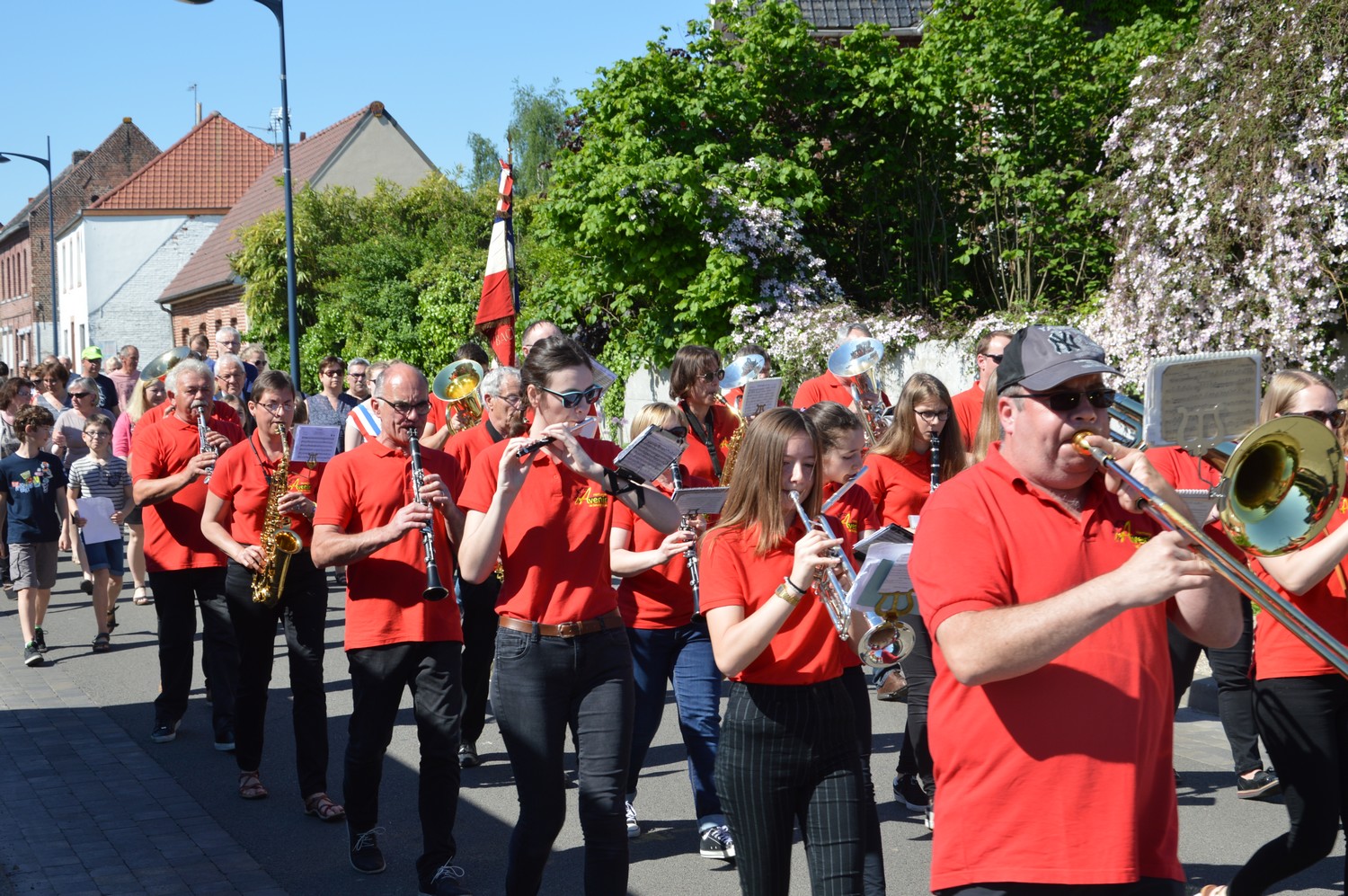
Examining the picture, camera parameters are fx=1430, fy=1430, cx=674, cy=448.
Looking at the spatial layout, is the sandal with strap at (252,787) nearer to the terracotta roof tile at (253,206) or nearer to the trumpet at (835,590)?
the trumpet at (835,590)

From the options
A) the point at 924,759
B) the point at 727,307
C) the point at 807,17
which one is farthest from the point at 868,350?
the point at 807,17

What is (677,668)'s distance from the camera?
5930 mm

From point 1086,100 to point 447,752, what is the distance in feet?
49.4

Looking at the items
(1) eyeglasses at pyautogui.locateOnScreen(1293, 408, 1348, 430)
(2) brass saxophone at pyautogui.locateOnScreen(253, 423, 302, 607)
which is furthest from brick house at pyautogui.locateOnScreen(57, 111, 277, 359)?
(1) eyeglasses at pyautogui.locateOnScreen(1293, 408, 1348, 430)

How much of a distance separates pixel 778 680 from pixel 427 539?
1.94 m

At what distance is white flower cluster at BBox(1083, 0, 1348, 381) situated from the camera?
37.8 feet

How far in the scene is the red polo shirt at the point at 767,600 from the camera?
3875mm

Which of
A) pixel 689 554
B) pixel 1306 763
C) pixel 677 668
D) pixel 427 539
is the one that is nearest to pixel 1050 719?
pixel 1306 763

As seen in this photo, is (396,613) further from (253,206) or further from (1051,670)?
(253,206)

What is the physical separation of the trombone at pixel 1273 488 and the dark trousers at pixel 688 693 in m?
3.35

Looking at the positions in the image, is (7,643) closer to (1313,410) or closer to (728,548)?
(728,548)

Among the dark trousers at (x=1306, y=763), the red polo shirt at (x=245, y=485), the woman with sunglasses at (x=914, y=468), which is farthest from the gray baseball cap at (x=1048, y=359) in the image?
the red polo shirt at (x=245, y=485)

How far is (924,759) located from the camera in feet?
19.8

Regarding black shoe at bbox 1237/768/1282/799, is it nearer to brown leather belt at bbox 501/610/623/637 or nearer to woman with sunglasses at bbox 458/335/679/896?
woman with sunglasses at bbox 458/335/679/896
